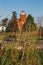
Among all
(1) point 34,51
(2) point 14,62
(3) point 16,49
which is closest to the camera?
(3) point 16,49

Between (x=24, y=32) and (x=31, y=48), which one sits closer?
(x=24, y=32)

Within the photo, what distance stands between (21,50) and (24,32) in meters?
0.87

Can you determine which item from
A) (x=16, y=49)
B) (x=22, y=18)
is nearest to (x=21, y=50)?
(x=16, y=49)

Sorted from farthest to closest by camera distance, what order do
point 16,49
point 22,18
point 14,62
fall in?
point 22,18, point 14,62, point 16,49

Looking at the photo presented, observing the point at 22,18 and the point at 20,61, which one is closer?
the point at 20,61

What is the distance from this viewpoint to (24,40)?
7805 millimetres

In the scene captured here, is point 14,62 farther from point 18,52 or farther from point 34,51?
point 34,51

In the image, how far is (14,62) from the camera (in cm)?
805

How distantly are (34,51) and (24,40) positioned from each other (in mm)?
1249

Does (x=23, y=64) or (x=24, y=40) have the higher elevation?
(x=24, y=40)

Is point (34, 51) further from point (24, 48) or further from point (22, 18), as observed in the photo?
point (22, 18)

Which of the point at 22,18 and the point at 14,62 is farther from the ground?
the point at 22,18

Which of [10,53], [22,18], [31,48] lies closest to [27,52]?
[31,48]

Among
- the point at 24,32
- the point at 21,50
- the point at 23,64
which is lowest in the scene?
the point at 23,64
